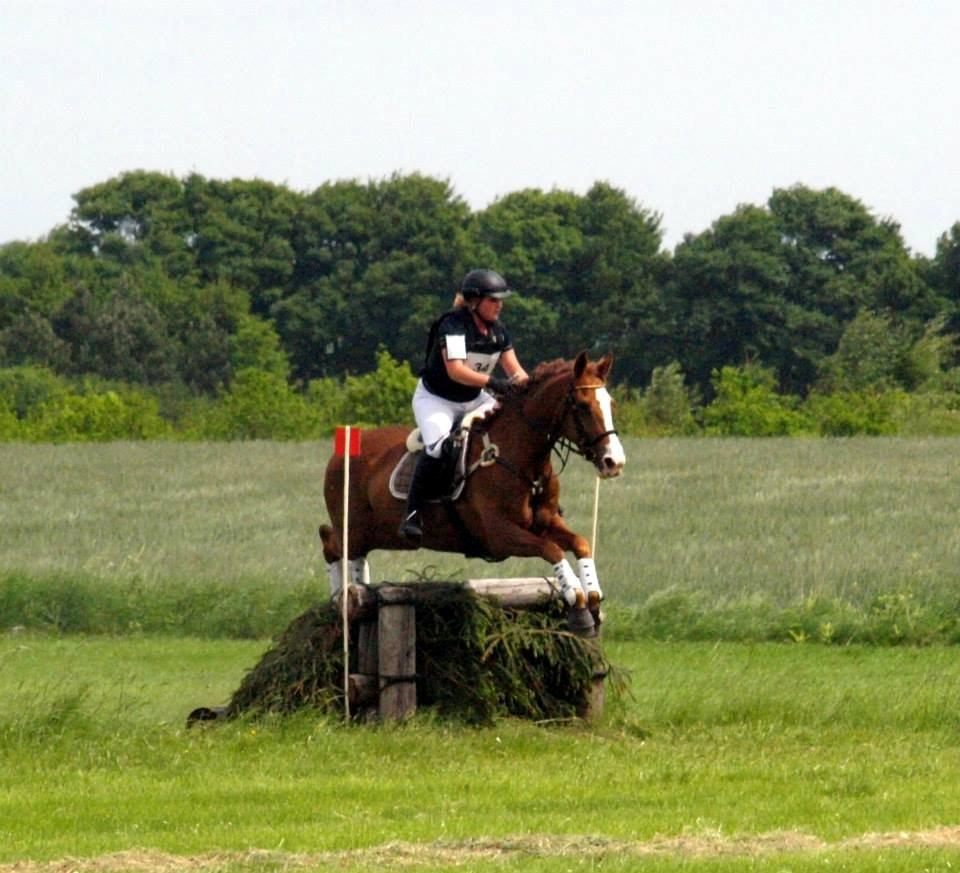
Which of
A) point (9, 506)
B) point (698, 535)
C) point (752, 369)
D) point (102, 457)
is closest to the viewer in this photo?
point (698, 535)

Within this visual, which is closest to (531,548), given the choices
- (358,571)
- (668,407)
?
(358,571)

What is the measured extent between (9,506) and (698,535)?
13.2 meters

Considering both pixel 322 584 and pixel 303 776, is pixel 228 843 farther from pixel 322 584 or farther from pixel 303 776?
pixel 322 584

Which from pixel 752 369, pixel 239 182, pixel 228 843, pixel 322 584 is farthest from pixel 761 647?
pixel 239 182

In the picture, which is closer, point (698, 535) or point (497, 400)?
point (497, 400)

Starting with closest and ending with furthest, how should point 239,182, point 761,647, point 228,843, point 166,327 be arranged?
point 228,843 → point 761,647 → point 166,327 → point 239,182

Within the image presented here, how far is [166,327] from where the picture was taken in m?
88.8

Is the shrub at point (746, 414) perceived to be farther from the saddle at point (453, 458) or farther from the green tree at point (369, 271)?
the saddle at point (453, 458)

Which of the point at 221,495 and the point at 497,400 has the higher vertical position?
the point at 497,400

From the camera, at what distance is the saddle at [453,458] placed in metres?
14.4

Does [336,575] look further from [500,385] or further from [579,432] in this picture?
[579,432]

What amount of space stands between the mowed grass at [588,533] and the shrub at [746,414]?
1578 cm

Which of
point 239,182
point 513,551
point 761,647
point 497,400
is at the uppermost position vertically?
point 239,182

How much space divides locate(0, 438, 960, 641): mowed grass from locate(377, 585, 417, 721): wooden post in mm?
1548
